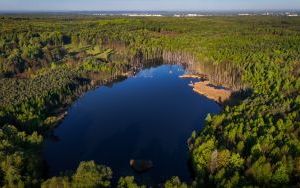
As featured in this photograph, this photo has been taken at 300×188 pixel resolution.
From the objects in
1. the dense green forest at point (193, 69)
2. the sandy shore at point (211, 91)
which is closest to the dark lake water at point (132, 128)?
the sandy shore at point (211, 91)

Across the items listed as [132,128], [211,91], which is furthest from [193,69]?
[132,128]

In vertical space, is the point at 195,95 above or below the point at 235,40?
below

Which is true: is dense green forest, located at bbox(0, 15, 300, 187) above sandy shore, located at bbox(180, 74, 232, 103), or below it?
above

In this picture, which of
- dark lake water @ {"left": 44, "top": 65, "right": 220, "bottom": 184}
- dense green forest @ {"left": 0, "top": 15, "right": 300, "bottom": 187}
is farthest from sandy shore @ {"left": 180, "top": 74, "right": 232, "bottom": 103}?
dense green forest @ {"left": 0, "top": 15, "right": 300, "bottom": 187}

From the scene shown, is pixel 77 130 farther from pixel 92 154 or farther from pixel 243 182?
pixel 243 182

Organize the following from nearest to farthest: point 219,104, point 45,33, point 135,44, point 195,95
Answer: point 219,104 → point 195,95 → point 135,44 → point 45,33

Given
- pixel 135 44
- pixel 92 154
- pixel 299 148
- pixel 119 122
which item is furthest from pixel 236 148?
pixel 135 44

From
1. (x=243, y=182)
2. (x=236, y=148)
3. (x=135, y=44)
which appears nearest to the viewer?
(x=243, y=182)

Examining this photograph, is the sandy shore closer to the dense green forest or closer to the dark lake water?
the dark lake water
